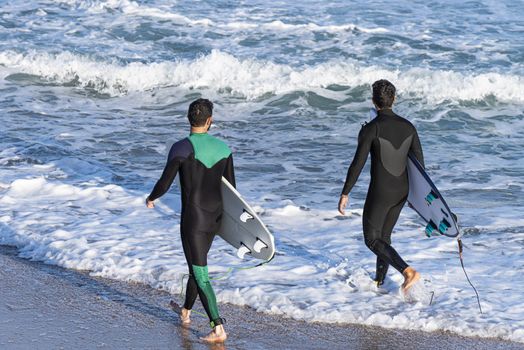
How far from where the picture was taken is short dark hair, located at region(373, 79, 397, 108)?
250 inches

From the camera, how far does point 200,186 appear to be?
5.71m

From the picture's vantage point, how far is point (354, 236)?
8.57m

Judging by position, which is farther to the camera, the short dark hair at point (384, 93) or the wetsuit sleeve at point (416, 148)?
the wetsuit sleeve at point (416, 148)

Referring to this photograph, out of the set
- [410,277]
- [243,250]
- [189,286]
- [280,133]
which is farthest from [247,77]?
[189,286]

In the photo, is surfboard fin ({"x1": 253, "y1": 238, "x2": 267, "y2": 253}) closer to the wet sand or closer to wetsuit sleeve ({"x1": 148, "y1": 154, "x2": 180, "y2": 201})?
the wet sand

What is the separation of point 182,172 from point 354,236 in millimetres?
3256

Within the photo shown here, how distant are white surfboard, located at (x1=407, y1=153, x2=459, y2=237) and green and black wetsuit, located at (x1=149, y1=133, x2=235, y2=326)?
58.1 inches

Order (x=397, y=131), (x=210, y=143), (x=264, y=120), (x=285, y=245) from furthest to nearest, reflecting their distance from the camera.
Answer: (x=264, y=120)
(x=285, y=245)
(x=397, y=131)
(x=210, y=143)

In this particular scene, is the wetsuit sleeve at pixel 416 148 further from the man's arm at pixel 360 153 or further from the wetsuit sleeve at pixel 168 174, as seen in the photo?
the wetsuit sleeve at pixel 168 174

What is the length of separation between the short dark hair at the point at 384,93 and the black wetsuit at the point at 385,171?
0.06m

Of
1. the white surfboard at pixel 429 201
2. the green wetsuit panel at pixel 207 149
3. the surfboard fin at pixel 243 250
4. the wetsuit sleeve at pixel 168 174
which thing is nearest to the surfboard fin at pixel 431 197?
the white surfboard at pixel 429 201

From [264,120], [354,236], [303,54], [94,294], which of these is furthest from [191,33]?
[94,294]

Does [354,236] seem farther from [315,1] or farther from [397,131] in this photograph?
[315,1]

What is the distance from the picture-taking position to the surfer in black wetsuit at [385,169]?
641cm
